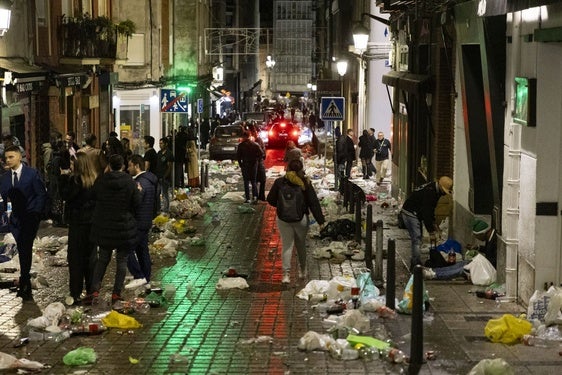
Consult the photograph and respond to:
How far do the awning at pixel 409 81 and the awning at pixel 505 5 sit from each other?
7237mm

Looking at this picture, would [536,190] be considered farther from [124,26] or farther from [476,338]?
[124,26]

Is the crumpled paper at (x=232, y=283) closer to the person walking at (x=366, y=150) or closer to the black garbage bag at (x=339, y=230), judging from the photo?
the black garbage bag at (x=339, y=230)

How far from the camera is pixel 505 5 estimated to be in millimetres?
13828

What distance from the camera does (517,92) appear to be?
14234mm

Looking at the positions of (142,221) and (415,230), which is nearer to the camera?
(142,221)

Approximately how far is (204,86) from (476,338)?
52.3 metres

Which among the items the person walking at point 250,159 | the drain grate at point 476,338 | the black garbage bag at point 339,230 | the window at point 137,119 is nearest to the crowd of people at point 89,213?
the drain grate at point 476,338

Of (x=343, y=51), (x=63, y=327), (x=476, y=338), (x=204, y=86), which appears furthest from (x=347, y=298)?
(x=204, y=86)

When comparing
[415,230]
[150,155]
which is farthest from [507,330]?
[150,155]

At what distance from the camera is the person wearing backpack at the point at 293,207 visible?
16281mm

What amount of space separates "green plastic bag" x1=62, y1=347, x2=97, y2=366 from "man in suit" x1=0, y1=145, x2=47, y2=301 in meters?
3.52

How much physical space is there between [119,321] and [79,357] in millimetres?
1700

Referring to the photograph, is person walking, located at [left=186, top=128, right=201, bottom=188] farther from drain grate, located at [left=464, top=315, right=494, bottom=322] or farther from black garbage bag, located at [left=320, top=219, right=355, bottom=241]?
drain grate, located at [left=464, top=315, right=494, bottom=322]

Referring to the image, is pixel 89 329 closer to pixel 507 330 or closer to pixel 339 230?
pixel 507 330
